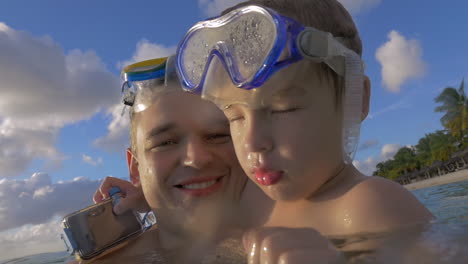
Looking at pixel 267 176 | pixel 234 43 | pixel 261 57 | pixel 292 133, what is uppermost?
pixel 234 43

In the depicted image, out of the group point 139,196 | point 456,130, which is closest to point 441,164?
point 456,130

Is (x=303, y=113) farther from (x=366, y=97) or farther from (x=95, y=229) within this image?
(x=95, y=229)

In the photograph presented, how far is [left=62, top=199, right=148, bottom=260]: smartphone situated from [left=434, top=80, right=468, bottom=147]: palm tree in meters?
38.4

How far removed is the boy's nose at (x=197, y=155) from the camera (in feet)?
7.82

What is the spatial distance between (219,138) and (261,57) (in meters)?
0.83

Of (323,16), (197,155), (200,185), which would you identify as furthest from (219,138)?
(323,16)

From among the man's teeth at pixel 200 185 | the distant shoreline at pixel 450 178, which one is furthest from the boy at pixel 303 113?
the distant shoreline at pixel 450 178

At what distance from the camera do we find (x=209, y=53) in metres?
2.03

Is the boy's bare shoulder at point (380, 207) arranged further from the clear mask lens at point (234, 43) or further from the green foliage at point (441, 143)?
the green foliage at point (441, 143)

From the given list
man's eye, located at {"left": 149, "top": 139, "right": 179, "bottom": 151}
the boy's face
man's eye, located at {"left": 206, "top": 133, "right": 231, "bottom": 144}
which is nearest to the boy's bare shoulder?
the boy's face

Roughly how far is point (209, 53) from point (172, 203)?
1.04m

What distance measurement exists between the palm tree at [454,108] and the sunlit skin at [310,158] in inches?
1530

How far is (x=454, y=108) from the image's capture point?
35844 millimetres

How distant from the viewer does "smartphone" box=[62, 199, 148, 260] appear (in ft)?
9.48
